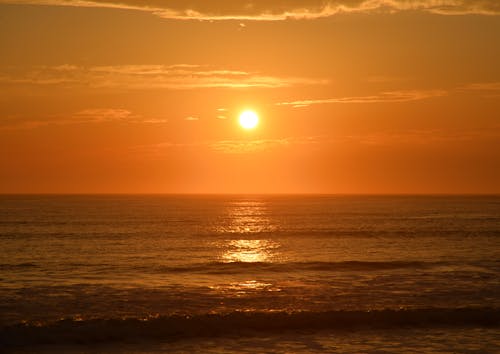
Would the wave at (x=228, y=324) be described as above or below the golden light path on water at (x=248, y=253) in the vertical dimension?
below

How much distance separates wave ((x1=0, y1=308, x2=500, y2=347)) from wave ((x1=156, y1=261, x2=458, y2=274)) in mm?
15791

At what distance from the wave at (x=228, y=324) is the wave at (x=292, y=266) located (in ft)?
51.8

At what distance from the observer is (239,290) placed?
3284cm

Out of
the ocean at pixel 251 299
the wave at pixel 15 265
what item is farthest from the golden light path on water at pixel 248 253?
the wave at pixel 15 265

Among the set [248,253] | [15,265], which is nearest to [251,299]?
[15,265]

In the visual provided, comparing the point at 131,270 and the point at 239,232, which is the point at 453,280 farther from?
the point at 239,232

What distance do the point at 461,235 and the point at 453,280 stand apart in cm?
3528

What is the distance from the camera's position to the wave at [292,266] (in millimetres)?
41500

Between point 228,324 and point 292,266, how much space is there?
1986 centimetres

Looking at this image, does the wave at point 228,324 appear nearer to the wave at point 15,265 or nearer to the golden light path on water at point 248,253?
the golden light path on water at point 248,253

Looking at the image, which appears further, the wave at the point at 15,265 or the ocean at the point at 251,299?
the wave at the point at 15,265

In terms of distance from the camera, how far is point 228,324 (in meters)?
24.2

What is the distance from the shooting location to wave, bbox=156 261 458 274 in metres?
41.5

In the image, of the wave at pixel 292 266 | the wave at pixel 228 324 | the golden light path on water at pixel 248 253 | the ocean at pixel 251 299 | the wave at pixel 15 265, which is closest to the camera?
the ocean at pixel 251 299
